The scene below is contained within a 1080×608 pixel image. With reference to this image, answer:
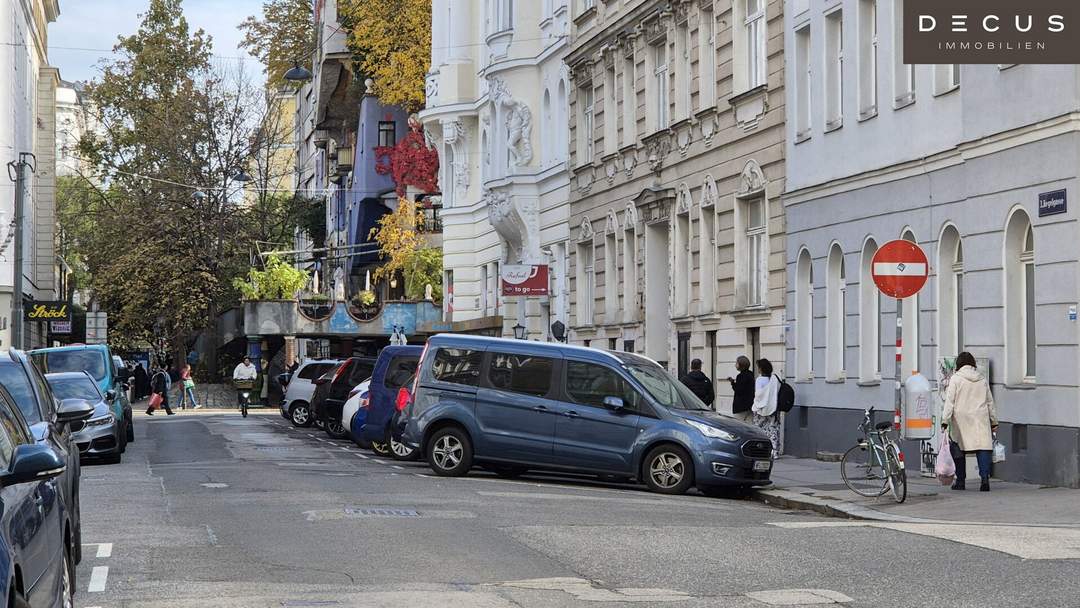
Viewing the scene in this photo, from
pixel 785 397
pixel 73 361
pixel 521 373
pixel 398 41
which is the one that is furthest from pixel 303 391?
pixel 398 41

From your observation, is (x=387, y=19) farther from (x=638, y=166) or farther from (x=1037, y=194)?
(x=1037, y=194)

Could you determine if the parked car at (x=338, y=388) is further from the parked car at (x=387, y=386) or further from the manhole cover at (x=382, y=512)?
the manhole cover at (x=382, y=512)

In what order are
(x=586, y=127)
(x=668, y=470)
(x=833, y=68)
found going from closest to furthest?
(x=668, y=470) < (x=833, y=68) < (x=586, y=127)

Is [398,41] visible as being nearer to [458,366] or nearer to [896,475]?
[458,366]

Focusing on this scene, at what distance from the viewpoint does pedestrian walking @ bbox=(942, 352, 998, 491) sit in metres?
20.7

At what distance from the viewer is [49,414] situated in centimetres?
1324

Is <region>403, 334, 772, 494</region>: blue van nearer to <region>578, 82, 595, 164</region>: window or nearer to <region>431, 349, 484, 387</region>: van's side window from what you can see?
<region>431, 349, 484, 387</region>: van's side window

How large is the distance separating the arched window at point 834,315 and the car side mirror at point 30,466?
21.3 metres

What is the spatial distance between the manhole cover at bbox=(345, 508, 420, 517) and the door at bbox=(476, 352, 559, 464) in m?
5.48

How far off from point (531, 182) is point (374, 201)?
30.3 metres

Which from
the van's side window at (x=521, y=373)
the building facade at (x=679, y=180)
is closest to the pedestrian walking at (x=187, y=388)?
the building facade at (x=679, y=180)

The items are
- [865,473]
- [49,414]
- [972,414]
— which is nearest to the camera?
[49,414]

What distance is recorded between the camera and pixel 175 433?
41.6 meters

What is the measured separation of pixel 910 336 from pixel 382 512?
10.2 meters
